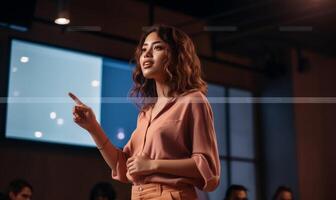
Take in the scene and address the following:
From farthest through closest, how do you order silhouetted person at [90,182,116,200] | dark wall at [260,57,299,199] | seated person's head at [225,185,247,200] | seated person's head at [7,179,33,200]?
dark wall at [260,57,299,199]
seated person's head at [225,185,247,200]
silhouetted person at [90,182,116,200]
seated person's head at [7,179,33,200]

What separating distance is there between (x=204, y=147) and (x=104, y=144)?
0.74 feet

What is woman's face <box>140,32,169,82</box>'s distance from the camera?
51.9 inches

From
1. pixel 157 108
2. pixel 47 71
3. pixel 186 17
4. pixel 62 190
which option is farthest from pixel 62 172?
pixel 157 108

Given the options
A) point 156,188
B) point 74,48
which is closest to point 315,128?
point 74,48

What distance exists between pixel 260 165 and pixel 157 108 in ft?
19.2

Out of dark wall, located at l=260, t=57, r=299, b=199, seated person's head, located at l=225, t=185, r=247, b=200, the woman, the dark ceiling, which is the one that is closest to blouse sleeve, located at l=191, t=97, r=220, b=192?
the woman

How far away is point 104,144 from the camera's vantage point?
1.33 metres

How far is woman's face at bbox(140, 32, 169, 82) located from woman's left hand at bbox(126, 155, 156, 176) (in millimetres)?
201

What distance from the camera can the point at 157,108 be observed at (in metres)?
1.33

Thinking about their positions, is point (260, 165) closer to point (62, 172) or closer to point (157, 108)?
point (62, 172)

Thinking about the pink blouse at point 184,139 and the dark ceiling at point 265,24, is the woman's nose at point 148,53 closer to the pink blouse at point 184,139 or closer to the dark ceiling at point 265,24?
the pink blouse at point 184,139

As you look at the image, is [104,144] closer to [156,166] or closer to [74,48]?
[156,166]

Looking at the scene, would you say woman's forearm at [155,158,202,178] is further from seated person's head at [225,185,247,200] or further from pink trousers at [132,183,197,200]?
seated person's head at [225,185,247,200]

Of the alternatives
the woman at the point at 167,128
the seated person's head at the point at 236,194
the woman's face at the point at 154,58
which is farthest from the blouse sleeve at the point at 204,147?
the seated person's head at the point at 236,194
